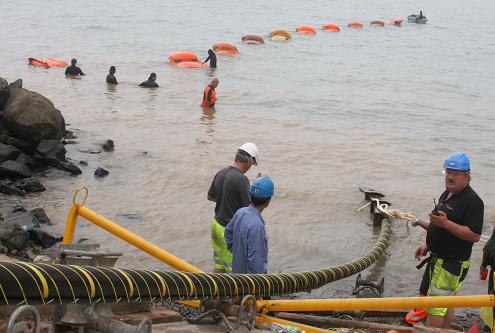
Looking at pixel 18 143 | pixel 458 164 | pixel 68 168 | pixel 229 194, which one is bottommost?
pixel 68 168

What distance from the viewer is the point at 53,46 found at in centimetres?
3716

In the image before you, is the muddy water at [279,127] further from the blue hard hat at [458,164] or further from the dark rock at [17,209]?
the blue hard hat at [458,164]

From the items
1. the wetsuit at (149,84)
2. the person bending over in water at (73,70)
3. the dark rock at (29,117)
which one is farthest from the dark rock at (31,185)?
the person bending over in water at (73,70)

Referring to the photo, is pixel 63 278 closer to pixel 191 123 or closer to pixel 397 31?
pixel 191 123

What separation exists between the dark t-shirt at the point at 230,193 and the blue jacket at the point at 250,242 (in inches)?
55.7

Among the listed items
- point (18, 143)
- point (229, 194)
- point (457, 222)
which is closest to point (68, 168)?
point (18, 143)

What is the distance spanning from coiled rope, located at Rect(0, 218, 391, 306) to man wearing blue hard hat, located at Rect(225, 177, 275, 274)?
29cm

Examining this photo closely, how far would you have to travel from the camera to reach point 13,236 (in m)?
9.05

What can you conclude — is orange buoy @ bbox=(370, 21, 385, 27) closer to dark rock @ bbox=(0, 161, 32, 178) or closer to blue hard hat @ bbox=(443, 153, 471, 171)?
dark rock @ bbox=(0, 161, 32, 178)

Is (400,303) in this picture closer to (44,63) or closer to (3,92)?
(3,92)

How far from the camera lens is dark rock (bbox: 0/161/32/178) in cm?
1252

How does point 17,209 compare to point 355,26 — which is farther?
point 355,26

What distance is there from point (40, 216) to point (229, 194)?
4.83 m

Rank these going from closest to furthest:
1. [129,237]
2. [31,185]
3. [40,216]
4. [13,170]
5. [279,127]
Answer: [129,237] → [40,216] → [31,185] → [13,170] → [279,127]
